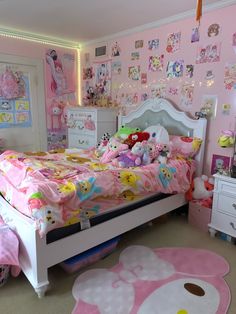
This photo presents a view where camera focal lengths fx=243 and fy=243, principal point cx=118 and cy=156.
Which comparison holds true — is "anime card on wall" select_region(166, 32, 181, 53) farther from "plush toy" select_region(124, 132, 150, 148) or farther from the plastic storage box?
the plastic storage box

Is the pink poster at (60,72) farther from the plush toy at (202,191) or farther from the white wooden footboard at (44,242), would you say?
the plush toy at (202,191)

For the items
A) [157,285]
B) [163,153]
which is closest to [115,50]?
[163,153]

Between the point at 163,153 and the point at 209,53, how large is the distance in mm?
1235

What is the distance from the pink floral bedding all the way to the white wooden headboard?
418 millimetres

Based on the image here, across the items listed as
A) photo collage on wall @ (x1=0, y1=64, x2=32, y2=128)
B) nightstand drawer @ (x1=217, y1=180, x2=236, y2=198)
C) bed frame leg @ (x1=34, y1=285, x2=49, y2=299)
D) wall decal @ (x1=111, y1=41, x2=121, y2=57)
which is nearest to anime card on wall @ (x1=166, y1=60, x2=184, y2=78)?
wall decal @ (x1=111, y1=41, x2=121, y2=57)

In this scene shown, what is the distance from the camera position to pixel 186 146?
9.12 feet

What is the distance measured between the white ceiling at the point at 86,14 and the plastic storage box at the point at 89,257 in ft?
7.73

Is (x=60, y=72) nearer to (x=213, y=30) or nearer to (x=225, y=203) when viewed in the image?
(x=213, y=30)

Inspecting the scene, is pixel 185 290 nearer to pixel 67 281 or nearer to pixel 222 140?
pixel 67 281

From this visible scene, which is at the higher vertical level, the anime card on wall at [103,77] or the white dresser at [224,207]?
the anime card on wall at [103,77]

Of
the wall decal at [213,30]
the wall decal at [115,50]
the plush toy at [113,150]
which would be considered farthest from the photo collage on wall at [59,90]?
the wall decal at [213,30]

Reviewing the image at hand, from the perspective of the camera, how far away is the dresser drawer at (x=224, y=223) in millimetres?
2305

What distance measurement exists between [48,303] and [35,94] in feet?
10.3

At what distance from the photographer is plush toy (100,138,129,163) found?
102 inches
